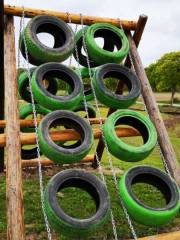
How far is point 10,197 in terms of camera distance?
5621 millimetres

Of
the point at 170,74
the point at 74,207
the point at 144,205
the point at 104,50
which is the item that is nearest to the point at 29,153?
the point at 74,207

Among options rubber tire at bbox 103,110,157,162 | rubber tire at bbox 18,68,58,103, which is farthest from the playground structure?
rubber tire at bbox 18,68,58,103

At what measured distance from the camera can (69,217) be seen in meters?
5.37

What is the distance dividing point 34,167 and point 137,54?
4288mm

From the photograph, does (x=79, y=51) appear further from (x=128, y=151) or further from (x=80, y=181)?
(x=80, y=181)

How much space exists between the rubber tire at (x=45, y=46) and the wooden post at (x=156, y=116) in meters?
1.43

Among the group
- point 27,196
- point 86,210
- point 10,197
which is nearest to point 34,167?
point 27,196

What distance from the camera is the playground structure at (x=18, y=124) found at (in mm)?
5570

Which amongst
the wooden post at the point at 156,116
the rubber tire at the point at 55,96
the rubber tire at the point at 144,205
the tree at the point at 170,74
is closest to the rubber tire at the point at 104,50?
the wooden post at the point at 156,116

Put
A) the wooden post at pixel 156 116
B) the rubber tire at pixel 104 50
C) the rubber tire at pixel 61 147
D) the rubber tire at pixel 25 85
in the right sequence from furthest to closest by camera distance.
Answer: the rubber tire at pixel 25 85
the rubber tire at pixel 104 50
the wooden post at pixel 156 116
the rubber tire at pixel 61 147

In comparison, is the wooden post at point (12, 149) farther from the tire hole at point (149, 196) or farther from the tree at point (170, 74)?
the tree at point (170, 74)

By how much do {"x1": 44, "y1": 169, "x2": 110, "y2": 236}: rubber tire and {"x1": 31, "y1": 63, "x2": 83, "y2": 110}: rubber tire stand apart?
61.0 inches

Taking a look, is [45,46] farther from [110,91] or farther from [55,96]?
[110,91]

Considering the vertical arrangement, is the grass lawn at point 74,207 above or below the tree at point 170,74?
above
